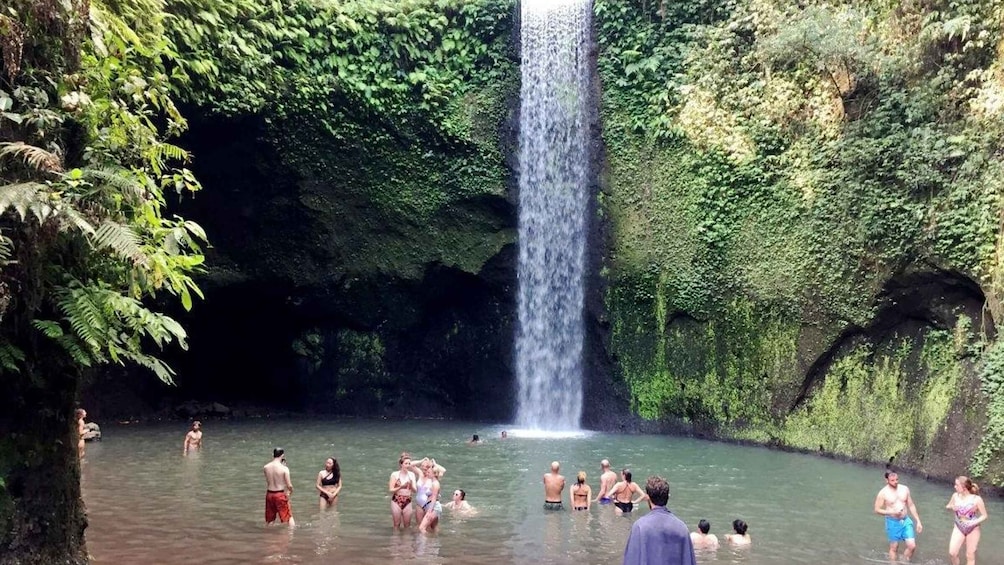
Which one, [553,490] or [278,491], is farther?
[553,490]

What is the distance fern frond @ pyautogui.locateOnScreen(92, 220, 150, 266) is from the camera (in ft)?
21.9

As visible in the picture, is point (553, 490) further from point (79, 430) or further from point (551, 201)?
point (551, 201)

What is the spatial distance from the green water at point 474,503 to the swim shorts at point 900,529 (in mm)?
300

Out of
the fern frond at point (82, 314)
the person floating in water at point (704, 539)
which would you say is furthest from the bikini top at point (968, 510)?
the fern frond at point (82, 314)

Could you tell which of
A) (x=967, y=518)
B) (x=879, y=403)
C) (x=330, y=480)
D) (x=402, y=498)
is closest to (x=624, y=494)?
(x=402, y=498)

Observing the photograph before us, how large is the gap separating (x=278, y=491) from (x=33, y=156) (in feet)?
18.3

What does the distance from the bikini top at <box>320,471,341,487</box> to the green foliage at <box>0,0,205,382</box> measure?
4.88 metres

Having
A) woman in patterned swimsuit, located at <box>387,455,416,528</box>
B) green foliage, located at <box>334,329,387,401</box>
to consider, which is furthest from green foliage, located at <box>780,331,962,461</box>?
green foliage, located at <box>334,329,387,401</box>

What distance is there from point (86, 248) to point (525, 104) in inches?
672

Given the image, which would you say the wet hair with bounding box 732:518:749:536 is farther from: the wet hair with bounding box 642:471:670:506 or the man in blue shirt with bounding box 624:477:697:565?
the man in blue shirt with bounding box 624:477:697:565

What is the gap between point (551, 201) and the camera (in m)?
22.9

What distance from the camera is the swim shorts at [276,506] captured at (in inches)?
425

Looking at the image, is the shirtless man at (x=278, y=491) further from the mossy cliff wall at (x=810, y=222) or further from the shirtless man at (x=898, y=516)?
the mossy cliff wall at (x=810, y=222)

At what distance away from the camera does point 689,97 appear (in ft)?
68.4
